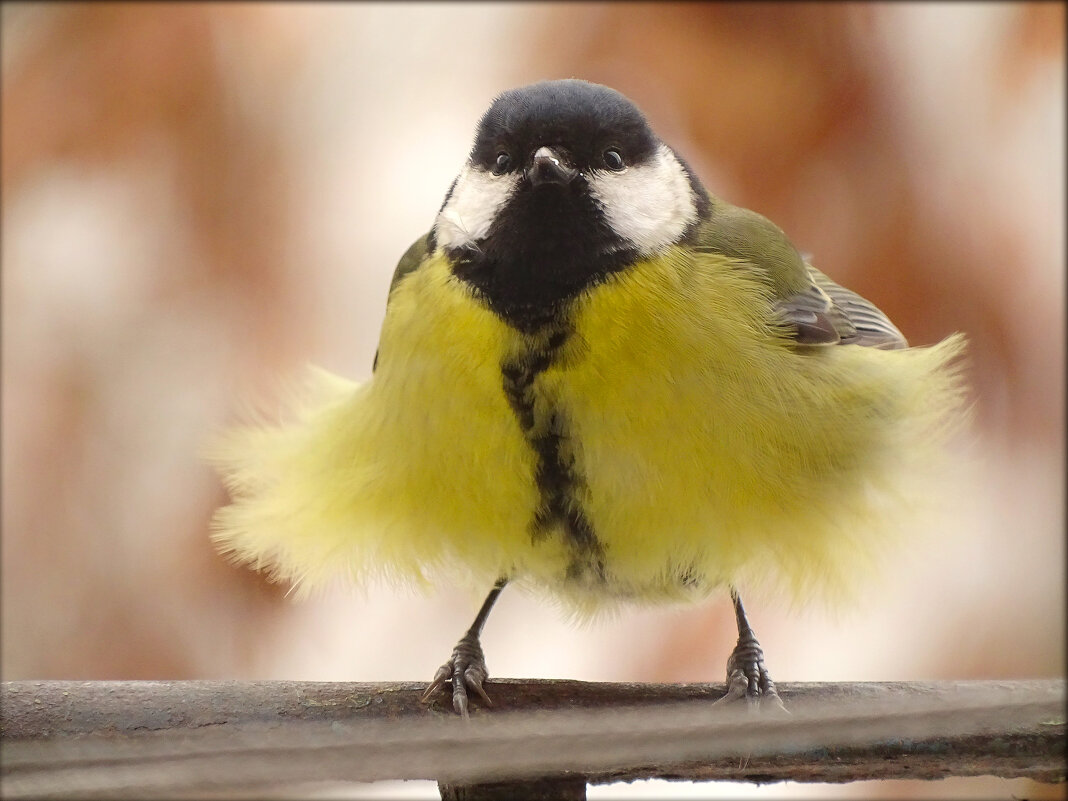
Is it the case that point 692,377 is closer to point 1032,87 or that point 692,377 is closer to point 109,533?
point 109,533

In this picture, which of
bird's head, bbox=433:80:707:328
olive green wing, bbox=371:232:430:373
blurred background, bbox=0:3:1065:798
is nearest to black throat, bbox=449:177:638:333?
bird's head, bbox=433:80:707:328

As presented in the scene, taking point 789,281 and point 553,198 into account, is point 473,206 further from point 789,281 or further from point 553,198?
point 789,281

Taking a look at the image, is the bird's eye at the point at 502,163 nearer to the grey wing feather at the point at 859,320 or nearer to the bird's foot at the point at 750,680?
the grey wing feather at the point at 859,320

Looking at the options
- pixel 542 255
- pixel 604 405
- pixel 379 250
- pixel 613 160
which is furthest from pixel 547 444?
pixel 379 250

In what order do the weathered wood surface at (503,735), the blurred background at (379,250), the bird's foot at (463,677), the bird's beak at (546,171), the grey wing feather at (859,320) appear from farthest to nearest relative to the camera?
the blurred background at (379,250)
the grey wing feather at (859,320)
the bird's foot at (463,677)
the bird's beak at (546,171)
the weathered wood surface at (503,735)

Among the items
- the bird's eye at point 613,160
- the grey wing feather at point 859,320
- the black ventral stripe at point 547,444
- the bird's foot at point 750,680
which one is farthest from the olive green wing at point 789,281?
the bird's foot at point 750,680

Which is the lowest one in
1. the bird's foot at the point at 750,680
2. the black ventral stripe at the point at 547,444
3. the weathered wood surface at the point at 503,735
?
the weathered wood surface at the point at 503,735

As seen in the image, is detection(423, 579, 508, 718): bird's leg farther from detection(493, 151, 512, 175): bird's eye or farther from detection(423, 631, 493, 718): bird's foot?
detection(493, 151, 512, 175): bird's eye
